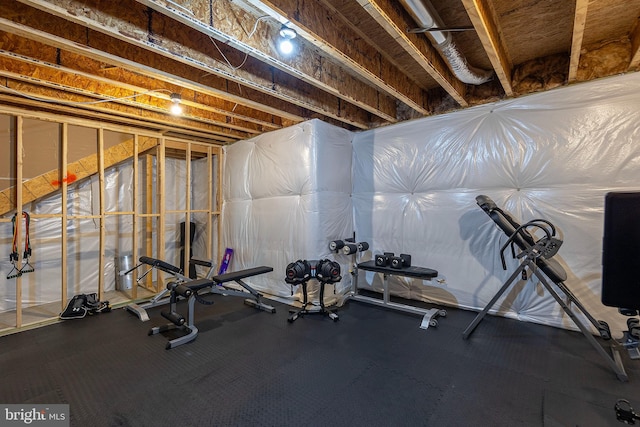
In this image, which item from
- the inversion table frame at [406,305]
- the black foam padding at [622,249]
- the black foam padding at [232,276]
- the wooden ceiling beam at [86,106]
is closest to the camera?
the black foam padding at [622,249]

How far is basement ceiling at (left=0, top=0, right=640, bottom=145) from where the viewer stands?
1882 millimetres

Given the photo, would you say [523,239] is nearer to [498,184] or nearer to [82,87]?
[498,184]

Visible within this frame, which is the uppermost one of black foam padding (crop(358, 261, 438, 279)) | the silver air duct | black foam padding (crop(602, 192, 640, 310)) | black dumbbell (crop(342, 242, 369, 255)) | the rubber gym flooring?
the silver air duct

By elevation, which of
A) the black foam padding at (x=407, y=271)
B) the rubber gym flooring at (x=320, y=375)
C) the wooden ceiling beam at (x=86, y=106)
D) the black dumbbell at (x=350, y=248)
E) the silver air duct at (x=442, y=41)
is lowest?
the rubber gym flooring at (x=320, y=375)

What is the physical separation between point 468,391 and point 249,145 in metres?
4.28

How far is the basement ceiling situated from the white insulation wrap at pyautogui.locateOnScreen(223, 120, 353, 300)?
528 mm

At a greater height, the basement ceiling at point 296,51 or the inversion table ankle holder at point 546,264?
the basement ceiling at point 296,51

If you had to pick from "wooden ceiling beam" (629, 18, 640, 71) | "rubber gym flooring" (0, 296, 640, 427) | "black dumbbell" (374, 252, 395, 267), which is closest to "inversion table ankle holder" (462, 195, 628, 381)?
"rubber gym flooring" (0, 296, 640, 427)

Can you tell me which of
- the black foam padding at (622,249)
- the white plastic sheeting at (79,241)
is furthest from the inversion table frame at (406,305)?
the white plastic sheeting at (79,241)

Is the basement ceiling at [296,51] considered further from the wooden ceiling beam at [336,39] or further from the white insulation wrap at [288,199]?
the white insulation wrap at [288,199]

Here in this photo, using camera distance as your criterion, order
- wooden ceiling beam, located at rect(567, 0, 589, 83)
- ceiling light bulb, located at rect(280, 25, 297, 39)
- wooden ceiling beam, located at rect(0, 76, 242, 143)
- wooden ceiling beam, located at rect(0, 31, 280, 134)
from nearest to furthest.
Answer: wooden ceiling beam, located at rect(567, 0, 589, 83), ceiling light bulb, located at rect(280, 25, 297, 39), wooden ceiling beam, located at rect(0, 31, 280, 134), wooden ceiling beam, located at rect(0, 76, 242, 143)

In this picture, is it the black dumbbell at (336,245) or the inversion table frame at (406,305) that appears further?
the black dumbbell at (336,245)

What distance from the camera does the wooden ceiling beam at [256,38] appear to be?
1798 millimetres

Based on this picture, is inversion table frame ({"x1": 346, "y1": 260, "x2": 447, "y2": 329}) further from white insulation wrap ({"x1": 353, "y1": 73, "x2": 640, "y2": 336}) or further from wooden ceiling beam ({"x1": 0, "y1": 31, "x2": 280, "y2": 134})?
wooden ceiling beam ({"x1": 0, "y1": 31, "x2": 280, "y2": 134})
